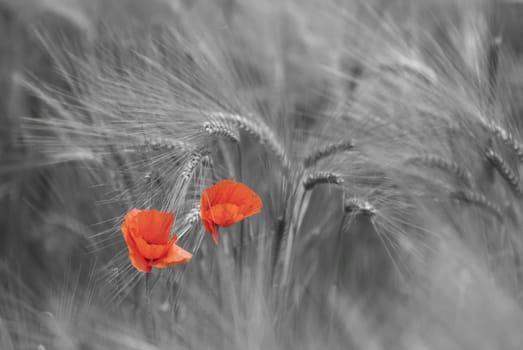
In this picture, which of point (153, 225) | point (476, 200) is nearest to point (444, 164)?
point (476, 200)

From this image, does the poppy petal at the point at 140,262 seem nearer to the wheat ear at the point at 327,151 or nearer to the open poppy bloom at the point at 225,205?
the open poppy bloom at the point at 225,205

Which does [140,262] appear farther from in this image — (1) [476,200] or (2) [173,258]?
(1) [476,200]

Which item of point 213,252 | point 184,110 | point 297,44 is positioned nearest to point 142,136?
point 184,110

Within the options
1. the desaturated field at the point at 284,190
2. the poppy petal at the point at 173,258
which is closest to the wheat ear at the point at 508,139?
the desaturated field at the point at 284,190

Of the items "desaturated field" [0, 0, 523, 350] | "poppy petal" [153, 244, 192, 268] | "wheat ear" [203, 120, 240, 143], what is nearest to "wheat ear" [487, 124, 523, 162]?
"desaturated field" [0, 0, 523, 350]

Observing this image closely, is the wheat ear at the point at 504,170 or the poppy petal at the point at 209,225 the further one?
the wheat ear at the point at 504,170

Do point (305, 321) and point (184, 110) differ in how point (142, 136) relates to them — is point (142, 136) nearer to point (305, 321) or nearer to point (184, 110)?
point (184, 110)

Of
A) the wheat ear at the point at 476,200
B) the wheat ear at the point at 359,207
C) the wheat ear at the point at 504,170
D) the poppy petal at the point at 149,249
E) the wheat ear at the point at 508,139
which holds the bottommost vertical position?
the poppy petal at the point at 149,249

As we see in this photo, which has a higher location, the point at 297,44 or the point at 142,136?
the point at 297,44
